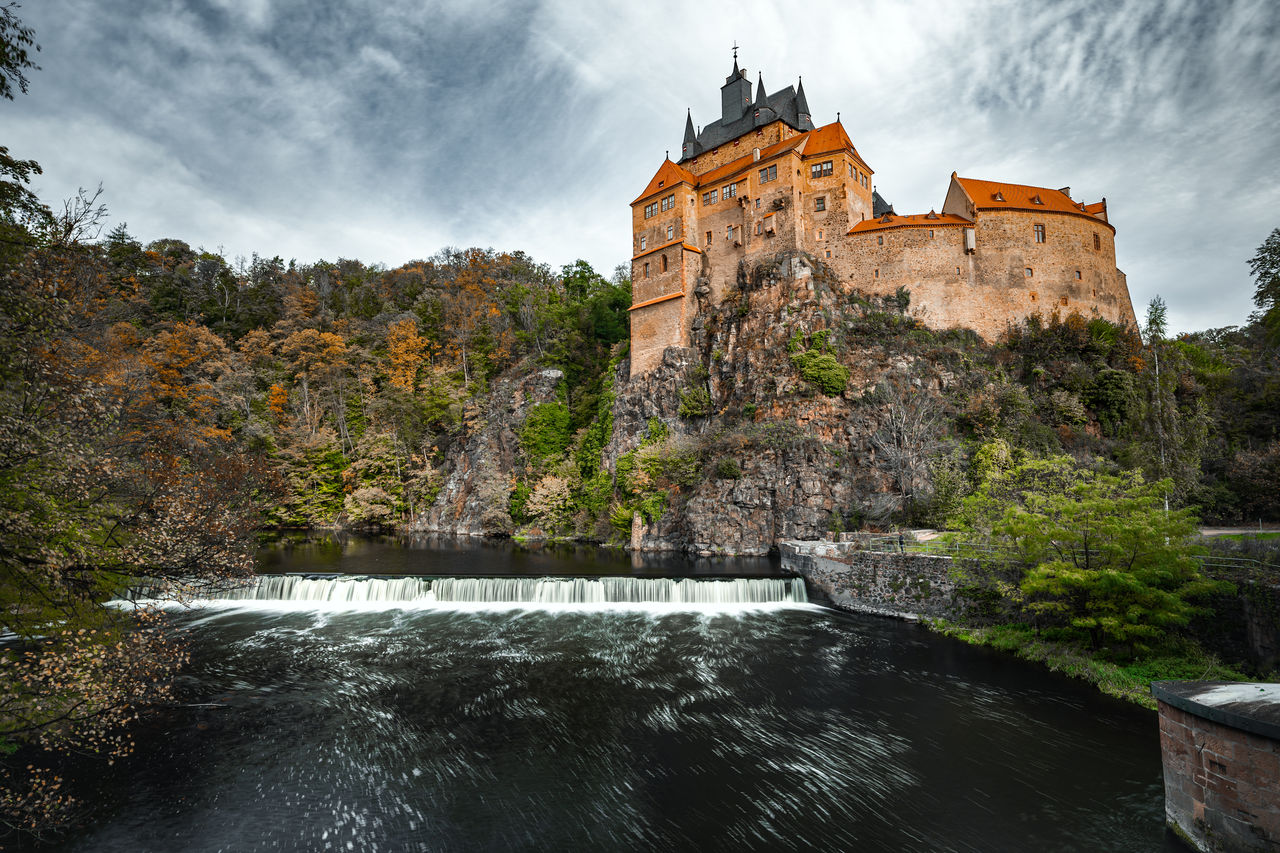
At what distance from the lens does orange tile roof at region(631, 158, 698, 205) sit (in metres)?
43.8

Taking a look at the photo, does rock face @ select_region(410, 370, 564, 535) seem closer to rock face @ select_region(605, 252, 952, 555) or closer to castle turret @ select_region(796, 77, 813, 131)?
rock face @ select_region(605, 252, 952, 555)

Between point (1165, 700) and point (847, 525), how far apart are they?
22.1 m

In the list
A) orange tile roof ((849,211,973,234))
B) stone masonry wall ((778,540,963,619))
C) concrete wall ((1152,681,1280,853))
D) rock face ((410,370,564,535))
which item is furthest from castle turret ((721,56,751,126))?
concrete wall ((1152,681,1280,853))

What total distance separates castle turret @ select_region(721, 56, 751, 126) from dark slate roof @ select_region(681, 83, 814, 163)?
513 mm

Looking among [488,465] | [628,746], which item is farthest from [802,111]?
[628,746]

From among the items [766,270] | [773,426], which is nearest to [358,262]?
[766,270]

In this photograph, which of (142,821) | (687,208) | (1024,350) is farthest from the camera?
(687,208)

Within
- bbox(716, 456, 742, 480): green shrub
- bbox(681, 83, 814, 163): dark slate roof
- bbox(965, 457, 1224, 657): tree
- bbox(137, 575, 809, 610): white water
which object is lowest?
bbox(137, 575, 809, 610): white water

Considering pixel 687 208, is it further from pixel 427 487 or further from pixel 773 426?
pixel 427 487

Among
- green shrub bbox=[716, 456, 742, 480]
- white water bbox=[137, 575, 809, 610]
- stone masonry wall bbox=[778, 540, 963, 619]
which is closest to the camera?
stone masonry wall bbox=[778, 540, 963, 619]

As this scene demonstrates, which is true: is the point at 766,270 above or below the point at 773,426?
above

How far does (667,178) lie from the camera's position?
44562 millimetres

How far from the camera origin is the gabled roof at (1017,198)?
36.6 meters

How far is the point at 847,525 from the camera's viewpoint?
1144 inches
